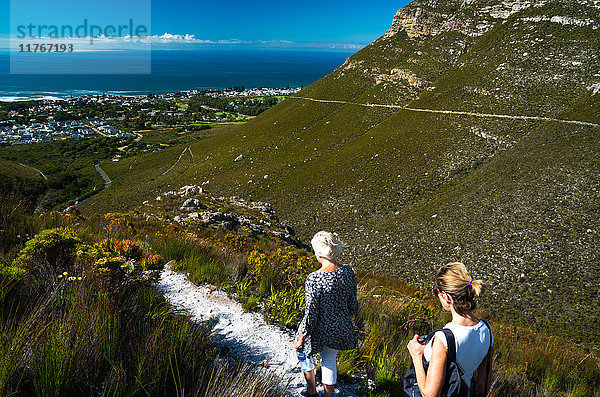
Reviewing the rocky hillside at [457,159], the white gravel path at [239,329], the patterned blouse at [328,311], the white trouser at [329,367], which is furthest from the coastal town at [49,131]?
the white trouser at [329,367]

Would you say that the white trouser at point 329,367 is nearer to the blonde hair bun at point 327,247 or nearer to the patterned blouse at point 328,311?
the patterned blouse at point 328,311

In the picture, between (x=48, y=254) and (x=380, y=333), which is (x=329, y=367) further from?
(x=48, y=254)

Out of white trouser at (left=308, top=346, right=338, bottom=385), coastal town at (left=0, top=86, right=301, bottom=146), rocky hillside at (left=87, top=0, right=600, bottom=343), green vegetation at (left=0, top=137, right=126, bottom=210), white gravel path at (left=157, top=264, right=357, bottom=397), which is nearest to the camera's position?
white trouser at (left=308, top=346, right=338, bottom=385)

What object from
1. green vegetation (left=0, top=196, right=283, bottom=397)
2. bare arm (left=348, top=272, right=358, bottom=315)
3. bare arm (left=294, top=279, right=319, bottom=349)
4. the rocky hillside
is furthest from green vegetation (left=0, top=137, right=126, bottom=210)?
bare arm (left=348, top=272, right=358, bottom=315)

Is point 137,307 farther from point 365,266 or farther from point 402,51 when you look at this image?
point 402,51

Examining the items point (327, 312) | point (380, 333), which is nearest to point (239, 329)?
point (327, 312)

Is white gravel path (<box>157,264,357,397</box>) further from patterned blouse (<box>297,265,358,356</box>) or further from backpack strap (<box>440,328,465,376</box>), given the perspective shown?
backpack strap (<box>440,328,465,376</box>)

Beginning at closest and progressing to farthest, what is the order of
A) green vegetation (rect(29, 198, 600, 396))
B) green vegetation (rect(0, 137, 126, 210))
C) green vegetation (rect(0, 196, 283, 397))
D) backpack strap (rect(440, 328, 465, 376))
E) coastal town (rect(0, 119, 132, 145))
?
green vegetation (rect(0, 196, 283, 397)), backpack strap (rect(440, 328, 465, 376)), green vegetation (rect(29, 198, 600, 396)), green vegetation (rect(0, 137, 126, 210)), coastal town (rect(0, 119, 132, 145))
